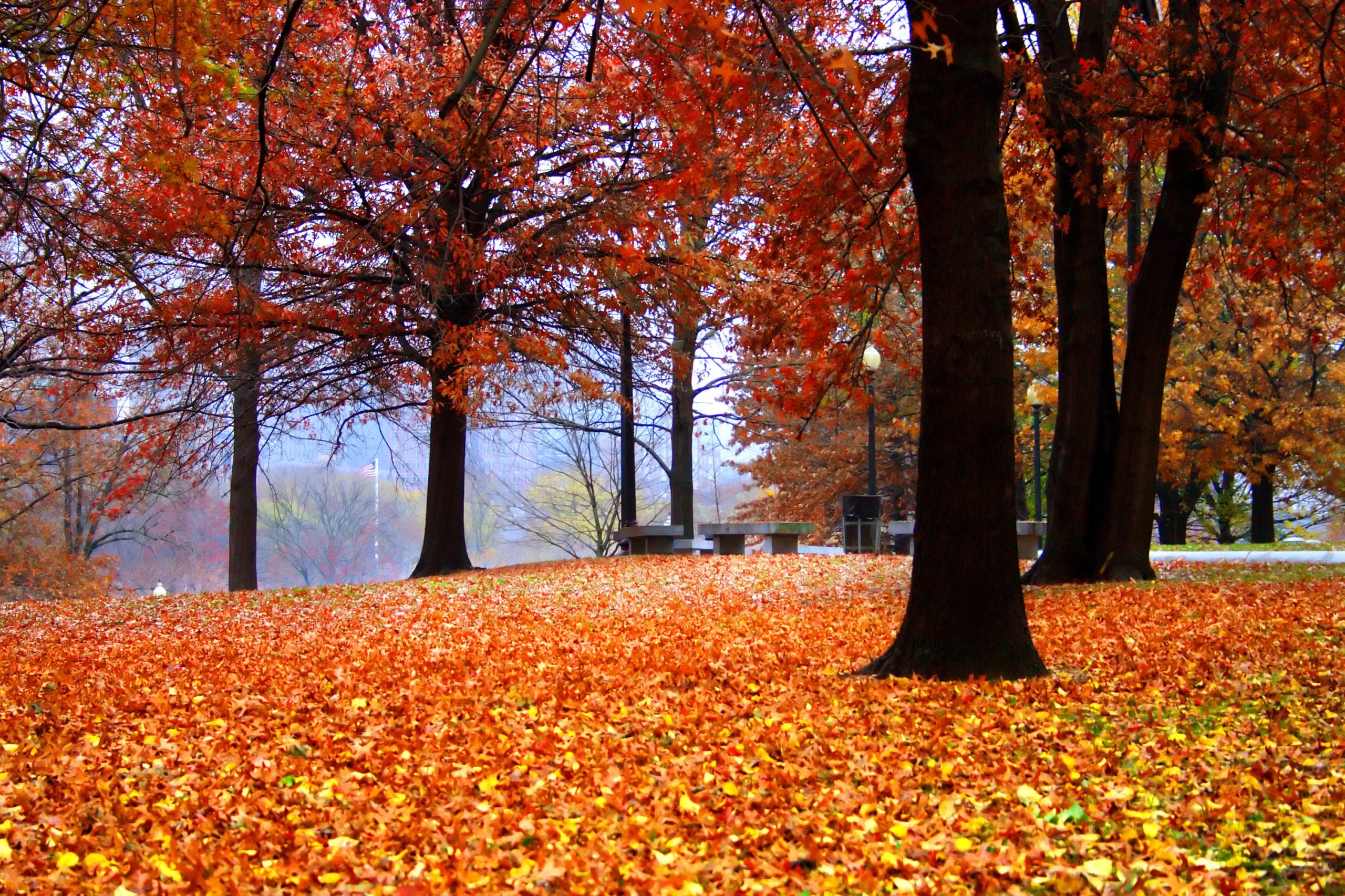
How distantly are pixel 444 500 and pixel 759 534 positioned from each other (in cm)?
487

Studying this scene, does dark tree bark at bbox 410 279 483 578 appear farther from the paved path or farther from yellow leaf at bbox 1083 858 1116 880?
yellow leaf at bbox 1083 858 1116 880

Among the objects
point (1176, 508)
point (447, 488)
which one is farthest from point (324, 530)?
point (1176, 508)

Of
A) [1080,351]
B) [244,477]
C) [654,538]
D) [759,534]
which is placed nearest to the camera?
[1080,351]

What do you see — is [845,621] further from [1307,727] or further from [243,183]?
[243,183]

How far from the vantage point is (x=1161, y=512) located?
24062mm

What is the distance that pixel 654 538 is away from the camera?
639 inches

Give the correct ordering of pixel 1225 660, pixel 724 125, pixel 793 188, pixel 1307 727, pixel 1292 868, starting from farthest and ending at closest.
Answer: pixel 793 188, pixel 724 125, pixel 1225 660, pixel 1307 727, pixel 1292 868

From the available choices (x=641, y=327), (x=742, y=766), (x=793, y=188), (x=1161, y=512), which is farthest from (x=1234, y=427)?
(x=742, y=766)

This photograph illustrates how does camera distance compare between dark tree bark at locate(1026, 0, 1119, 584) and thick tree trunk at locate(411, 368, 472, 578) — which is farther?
thick tree trunk at locate(411, 368, 472, 578)

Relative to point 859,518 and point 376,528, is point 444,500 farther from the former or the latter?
point 376,528

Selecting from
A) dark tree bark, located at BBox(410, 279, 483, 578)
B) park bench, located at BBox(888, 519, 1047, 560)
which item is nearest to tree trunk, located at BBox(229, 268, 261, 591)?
dark tree bark, located at BBox(410, 279, 483, 578)

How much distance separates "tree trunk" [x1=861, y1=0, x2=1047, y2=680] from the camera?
4.97 meters

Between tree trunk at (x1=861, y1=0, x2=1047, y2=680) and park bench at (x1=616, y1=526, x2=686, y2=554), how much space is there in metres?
10.9

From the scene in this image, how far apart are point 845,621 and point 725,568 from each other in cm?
494
